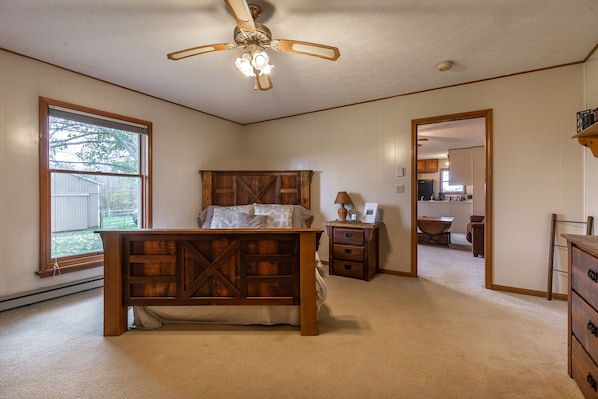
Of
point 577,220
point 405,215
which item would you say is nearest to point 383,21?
point 405,215

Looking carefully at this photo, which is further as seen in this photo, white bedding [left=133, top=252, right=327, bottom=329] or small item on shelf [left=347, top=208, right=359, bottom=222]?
small item on shelf [left=347, top=208, right=359, bottom=222]

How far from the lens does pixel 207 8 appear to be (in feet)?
6.63

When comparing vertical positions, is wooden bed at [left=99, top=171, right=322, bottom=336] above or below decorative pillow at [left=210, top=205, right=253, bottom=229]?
below

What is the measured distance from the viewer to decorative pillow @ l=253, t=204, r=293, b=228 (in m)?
3.97

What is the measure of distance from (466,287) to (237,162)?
4.13 meters

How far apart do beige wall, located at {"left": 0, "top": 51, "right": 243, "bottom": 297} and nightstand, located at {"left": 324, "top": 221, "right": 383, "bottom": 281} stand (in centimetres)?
239

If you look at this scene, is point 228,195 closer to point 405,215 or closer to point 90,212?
point 90,212

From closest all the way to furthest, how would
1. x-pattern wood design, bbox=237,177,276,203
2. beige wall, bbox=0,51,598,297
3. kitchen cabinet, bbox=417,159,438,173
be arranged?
beige wall, bbox=0,51,598,297 → x-pattern wood design, bbox=237,177,276,203 → kitchen cabinet, bbox=417,159,438,173

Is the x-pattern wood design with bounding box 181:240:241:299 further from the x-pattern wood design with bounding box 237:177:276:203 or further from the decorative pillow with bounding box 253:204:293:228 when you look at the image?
the x-pattern wood design with bounding box 237:177:276:203

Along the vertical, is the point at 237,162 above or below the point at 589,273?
above

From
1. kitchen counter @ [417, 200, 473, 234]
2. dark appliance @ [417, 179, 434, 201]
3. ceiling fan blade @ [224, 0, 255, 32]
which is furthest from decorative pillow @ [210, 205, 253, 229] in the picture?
dark appliance @ [417, 179, 434, 201]

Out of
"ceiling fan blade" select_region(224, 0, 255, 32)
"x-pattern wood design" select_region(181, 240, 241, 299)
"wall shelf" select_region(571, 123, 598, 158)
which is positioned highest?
"ceiling fan blade" select_region(224, 0, 255, 32)

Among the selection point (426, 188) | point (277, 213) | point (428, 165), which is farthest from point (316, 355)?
point (428, 165)

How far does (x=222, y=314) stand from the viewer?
2363mm
